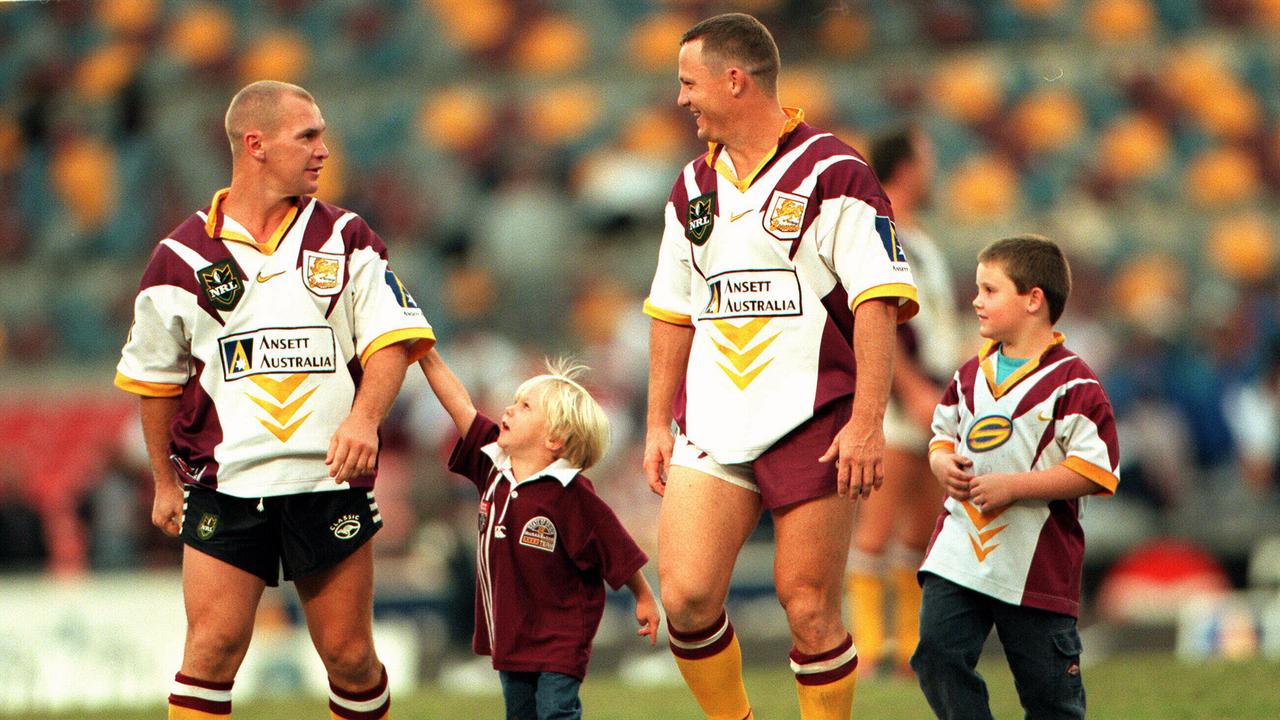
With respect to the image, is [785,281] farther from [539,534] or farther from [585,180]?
[585,180]

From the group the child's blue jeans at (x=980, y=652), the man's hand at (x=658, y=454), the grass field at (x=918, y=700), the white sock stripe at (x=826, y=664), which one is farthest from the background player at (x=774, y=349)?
the grass field at (x=918, y=700)

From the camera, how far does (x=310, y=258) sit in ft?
16.5

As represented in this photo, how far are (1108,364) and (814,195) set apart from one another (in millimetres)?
8167

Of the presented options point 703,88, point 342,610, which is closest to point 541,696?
point 342,610

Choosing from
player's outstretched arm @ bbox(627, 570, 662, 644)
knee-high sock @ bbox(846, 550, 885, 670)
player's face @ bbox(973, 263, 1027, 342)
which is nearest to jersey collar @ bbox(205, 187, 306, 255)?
player's outstretched arm @ bbox(627, 570, 662, 644)

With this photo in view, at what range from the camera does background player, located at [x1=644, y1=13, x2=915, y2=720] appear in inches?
190

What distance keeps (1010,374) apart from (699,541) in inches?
41.2

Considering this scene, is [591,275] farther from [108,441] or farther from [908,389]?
[908,389]

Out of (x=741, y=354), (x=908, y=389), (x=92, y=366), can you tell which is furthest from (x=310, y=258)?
(x=92, y=366)

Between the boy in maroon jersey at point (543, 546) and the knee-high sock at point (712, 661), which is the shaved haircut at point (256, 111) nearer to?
the boy in maroon jersey at point (543, 546)

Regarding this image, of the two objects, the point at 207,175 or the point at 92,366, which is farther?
the point at 207,175

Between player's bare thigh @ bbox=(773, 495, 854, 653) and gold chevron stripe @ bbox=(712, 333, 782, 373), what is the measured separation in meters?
0.44

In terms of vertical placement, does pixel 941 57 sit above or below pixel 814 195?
above

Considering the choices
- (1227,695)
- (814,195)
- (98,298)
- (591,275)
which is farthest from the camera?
(98,298)
